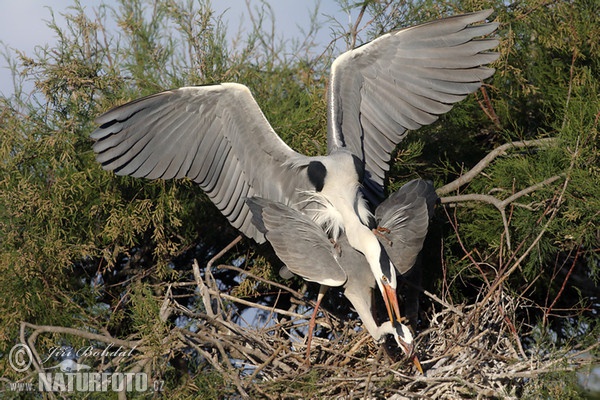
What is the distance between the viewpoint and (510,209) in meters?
3.96

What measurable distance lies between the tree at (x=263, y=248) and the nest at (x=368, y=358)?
13mm

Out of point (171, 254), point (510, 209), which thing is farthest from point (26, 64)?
point (510, 209)

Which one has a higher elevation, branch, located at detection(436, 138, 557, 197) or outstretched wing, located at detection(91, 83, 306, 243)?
outstretched wing, located at detection(91, 83, 306, 243)

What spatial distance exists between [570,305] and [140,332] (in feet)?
7.15

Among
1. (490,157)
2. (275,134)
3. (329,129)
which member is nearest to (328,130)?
(329,129)

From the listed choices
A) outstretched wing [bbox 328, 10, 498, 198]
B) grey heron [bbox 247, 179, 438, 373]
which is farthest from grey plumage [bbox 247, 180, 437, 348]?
outstretched wing [bbox 328, 10, 498, 198]

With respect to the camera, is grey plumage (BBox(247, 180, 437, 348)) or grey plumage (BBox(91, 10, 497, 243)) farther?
grey plumage (BBox(91, 10, 497, 243))

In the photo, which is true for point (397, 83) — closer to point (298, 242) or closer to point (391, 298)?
Answer: point (298, 242)

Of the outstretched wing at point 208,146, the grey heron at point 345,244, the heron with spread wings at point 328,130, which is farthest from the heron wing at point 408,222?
the outstretched wing at point 208,146

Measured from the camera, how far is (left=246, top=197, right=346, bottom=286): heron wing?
12.2 feet

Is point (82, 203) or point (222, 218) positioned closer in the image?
point (82, 203)

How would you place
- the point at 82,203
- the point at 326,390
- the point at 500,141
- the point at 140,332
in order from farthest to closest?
the point at 500,141 < the point at 82,203 < the point at 140,332 < the point at 326,390

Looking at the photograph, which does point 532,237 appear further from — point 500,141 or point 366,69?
point 366,69

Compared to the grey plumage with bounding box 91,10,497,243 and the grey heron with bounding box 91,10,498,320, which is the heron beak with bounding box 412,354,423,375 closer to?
the grey heron with bounding box 91,10,498,320
